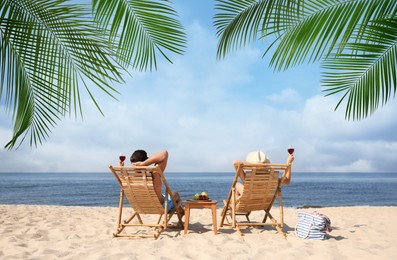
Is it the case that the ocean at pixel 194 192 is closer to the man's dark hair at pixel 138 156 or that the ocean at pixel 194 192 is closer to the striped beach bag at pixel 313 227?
the striped beach bag at pixel 313 227

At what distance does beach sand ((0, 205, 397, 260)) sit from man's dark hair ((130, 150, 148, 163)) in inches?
37.5

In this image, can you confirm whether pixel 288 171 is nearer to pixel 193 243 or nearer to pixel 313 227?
pixel 313 227

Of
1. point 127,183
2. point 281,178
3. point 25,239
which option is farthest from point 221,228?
point 25,239

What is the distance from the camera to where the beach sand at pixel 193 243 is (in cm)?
353

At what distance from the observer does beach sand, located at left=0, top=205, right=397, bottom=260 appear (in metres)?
3.53

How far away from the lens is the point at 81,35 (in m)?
2.80

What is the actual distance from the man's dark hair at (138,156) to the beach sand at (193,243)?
0.95m

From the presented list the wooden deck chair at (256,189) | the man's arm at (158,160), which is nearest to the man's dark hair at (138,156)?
the man's arm at (158,160)

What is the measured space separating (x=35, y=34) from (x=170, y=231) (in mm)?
2973

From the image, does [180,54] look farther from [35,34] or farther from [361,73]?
[361,73]

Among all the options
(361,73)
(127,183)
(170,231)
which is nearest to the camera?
(361,73)

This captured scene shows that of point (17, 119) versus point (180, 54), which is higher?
point (180, 54)

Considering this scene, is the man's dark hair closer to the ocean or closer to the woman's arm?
the woman's arm

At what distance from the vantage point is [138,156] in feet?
14.9
